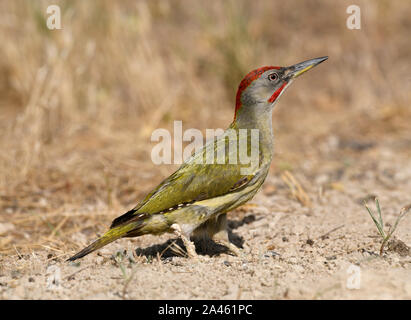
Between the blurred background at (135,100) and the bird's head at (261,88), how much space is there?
4.88ft

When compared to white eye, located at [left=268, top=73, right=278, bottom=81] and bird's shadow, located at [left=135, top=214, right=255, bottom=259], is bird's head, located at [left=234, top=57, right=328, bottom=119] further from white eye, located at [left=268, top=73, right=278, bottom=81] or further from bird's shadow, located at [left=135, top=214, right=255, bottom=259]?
bird's shadow, located at [left=135, top=214, right=255, bottom=259]

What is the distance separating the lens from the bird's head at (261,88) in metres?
3.79

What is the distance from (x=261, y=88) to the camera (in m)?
3.80

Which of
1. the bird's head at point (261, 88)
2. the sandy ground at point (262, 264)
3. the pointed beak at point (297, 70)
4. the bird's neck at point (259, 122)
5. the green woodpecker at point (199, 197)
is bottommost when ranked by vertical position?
the sandy ground at point (262, 264)

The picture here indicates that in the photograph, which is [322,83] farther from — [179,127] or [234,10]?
[179,127]

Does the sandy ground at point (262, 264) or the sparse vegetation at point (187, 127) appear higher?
the sparse vegetation at point (187, 127)

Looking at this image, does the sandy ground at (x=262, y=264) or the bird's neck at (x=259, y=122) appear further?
the bird's neck at (x=259, y=122)

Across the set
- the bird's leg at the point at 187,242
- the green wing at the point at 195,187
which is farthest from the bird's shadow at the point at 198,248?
the green wing at the point at 195,187

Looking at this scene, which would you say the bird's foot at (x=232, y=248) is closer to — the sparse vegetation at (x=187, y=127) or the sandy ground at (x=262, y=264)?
the sandy ground at (x=262, y=264)

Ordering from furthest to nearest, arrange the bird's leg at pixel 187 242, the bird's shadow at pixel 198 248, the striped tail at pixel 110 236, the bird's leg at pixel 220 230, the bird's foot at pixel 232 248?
the bird's shadow at pixel 198 248, the bird's leg at pixel 220 230, the bird's foot at pixel 232 248, the bird's leg at pixel 187 242, the striped tail at pixel 110 236

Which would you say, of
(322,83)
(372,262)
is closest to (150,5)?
(322,83)

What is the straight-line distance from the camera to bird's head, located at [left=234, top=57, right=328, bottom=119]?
12.4 ft

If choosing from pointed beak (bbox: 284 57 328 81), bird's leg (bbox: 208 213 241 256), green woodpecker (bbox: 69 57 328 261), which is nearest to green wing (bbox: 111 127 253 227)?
green woodpecker (bbox: 69 57 328 261)
